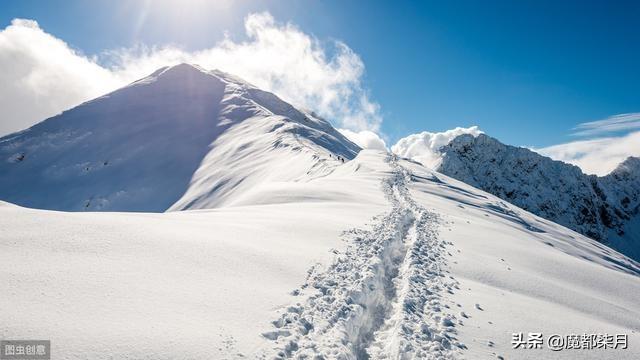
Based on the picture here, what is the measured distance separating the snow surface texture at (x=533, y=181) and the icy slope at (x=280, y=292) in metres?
122

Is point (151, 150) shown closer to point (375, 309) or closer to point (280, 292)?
point (280, 292)

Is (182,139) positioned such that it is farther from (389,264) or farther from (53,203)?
(389,264)

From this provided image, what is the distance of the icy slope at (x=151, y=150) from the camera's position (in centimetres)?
7556

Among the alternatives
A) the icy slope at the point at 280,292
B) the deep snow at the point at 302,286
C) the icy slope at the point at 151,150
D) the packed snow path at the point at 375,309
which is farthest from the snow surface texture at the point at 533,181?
the packed snow path at the point at 375,309

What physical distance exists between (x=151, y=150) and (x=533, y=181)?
151440 millimetres

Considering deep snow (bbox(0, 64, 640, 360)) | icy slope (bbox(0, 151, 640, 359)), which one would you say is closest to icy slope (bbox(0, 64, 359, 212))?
deep snow (bbox(0, 64, 640, 360))

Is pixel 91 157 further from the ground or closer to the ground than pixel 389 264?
further from the ground

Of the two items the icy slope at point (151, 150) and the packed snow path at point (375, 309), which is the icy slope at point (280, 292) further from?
the icy slope at point (151, 150)

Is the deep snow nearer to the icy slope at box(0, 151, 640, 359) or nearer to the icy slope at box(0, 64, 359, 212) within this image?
the icy slope at box(0, 151, 640, 359)

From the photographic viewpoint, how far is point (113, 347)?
19.2ft

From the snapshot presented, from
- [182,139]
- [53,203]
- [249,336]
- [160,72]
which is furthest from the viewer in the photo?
[160,72]

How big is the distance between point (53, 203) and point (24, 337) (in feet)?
333

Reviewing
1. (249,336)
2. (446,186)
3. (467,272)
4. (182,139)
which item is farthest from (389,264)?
(182,139)

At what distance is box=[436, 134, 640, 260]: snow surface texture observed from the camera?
143250 mm
